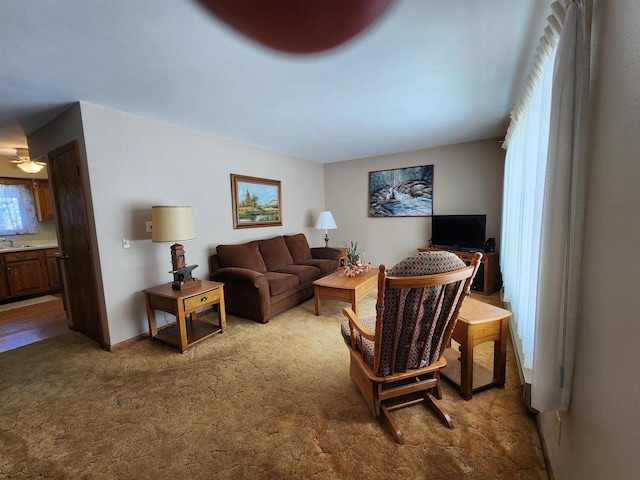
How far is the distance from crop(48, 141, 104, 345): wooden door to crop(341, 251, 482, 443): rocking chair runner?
2.84 metres

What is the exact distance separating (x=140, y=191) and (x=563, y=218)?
3.56m

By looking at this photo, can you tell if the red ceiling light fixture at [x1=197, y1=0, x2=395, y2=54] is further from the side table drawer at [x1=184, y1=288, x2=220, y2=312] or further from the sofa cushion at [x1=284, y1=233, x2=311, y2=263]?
the sofa cushion at [x1=284, y1=233, x2=311, y2=263]

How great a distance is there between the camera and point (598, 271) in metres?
0.90

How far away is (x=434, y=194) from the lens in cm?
476

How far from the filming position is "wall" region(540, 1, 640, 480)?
0.72m

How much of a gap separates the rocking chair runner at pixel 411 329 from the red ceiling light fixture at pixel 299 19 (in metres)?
1.36

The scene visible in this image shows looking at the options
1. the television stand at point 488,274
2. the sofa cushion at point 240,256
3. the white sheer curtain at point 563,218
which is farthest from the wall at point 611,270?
the sofa cushion at point 240,256

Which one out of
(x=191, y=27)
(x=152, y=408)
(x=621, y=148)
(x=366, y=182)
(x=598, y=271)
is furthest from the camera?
(x=366, y=182)

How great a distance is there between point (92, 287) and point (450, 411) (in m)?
3.52

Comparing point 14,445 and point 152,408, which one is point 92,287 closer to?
point 14,445

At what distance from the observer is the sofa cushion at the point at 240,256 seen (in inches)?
143

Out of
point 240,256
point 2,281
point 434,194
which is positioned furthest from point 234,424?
point 2,281

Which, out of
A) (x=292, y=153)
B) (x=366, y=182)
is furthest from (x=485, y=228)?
(x=292, y=153)

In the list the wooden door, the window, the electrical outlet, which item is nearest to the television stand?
the electrical outlet
